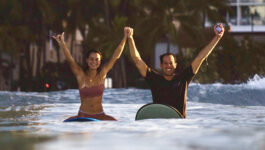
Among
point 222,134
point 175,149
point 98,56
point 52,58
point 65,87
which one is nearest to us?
point 175,149

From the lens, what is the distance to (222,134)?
6988mm

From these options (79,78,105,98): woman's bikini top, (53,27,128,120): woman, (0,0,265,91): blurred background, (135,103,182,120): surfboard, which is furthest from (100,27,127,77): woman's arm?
(0,0,265,91): blurred background

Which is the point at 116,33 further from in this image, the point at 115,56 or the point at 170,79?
the point at 170,79

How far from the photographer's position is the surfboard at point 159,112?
7.75m

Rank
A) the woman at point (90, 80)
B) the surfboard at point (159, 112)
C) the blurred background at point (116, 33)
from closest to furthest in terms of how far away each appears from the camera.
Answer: the surfboard at point (159, 112) < the woman at point (90, 80) < the blurred background at point (116, 33)

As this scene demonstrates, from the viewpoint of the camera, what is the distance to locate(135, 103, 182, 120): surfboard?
25.4 ft

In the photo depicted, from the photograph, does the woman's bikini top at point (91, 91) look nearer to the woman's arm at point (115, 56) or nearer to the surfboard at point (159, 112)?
the woman's arm at point (115, 56)

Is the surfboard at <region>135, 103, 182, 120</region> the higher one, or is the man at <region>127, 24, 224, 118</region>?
the man at <region>127, 24, 224, 118</region>

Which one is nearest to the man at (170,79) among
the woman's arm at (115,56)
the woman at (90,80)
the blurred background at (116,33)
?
the woman's arm at (115,56)

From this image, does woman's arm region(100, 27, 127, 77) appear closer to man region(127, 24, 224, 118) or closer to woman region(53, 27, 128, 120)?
woman region(53, 27, 128, 120)

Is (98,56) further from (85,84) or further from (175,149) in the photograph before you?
(175,149)

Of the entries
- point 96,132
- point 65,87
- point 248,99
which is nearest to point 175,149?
point 96,132

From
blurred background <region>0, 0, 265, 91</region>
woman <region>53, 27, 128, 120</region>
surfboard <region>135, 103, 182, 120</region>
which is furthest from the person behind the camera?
blurred background <region>0, 0, 265, 91</region>

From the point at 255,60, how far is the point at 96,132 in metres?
31.3
